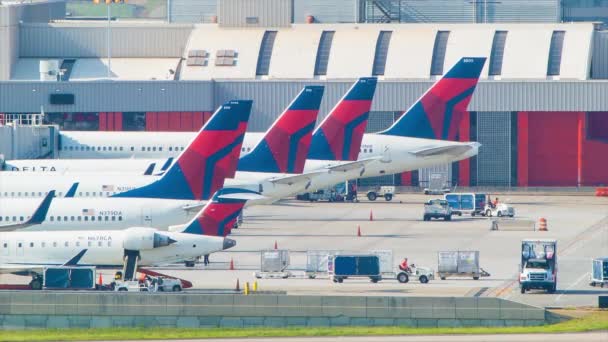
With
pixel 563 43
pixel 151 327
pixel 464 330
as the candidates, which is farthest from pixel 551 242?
pixel 563 43

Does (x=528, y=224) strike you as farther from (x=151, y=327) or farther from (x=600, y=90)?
(x=151, y=327)

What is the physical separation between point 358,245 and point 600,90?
3938cm

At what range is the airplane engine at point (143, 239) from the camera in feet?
254

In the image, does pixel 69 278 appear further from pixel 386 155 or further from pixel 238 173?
pixel 386 155

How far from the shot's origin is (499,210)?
11238 centimetres

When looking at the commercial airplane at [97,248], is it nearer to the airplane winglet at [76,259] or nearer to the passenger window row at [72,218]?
the airplane winglet at [76,259]

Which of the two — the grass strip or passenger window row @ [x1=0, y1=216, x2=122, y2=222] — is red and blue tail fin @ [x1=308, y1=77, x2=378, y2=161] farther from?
Result: the grass strip

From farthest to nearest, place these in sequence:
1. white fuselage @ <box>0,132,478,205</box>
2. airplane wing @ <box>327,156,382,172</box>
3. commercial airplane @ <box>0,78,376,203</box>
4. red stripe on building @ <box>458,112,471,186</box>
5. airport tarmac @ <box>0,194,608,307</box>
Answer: red stripe on building @ <box>458,112,471,186</box>, airplane wing @ <box>327,156,382,172</box>, white fuselage @ <box>0,132,478,205</box>, commercial airplane @ <box>0,78,376,203</box>, airport tarmac @ <box>0,194,608,307</box>

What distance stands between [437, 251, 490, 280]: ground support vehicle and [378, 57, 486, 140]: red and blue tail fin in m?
33.1

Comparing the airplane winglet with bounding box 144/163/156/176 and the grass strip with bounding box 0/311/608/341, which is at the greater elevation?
the airplane winglet with bounding box 144/163/156/176

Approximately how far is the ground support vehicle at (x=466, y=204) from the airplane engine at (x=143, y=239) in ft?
131

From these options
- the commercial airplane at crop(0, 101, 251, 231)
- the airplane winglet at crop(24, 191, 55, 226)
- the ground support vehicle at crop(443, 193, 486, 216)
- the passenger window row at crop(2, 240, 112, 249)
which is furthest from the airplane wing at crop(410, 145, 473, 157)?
the passenger window row at crop(2, 240, 112, 249)

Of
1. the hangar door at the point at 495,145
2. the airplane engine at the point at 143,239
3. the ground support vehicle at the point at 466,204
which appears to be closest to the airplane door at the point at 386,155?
the ground support vehicle at the point at 466,204

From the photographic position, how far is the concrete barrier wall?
6781 cm
